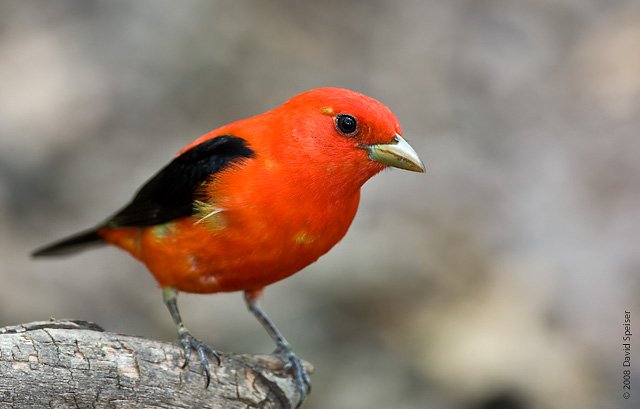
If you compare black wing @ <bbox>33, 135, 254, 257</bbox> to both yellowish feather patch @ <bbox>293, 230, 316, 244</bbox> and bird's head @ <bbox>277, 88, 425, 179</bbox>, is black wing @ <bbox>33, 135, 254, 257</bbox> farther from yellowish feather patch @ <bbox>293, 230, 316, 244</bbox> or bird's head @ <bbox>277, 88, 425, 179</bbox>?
yellowish feather patch @ <bbox>293, 230, 316, 244</bbox>

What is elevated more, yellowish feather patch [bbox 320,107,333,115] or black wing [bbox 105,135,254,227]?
yellowish feather patch [bbox 320,107,333,115]

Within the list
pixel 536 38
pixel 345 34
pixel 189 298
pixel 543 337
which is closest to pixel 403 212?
pixel 543 337

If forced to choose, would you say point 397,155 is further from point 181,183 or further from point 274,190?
→ point 181,183

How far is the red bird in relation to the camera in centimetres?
463

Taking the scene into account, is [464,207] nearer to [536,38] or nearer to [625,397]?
[625,397]

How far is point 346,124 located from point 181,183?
1268mm

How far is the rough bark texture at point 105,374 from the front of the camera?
14.0ft

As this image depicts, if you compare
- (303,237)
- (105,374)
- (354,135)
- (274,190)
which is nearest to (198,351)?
(105,374)

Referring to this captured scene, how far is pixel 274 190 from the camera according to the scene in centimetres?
465

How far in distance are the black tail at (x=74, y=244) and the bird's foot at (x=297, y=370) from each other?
1.79 meters

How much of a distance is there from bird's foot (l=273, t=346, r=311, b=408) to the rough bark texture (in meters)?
0.40
